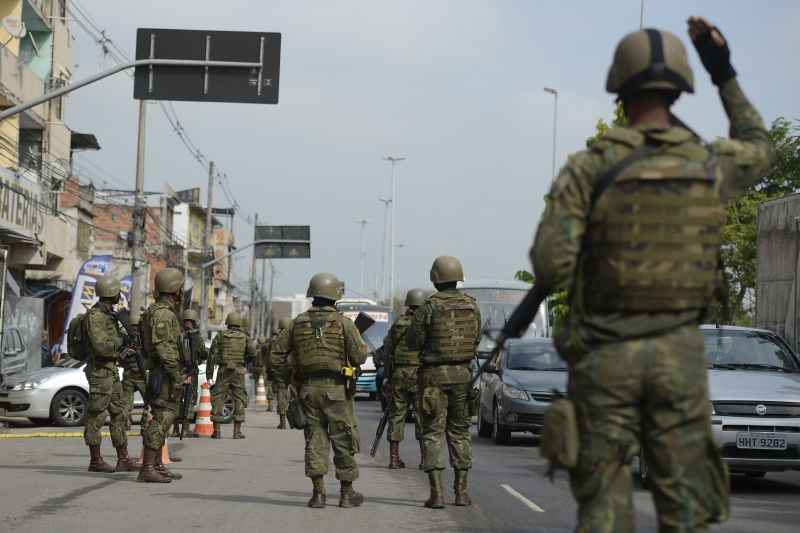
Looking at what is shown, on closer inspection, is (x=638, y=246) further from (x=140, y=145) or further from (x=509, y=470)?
(x=140, y=145)

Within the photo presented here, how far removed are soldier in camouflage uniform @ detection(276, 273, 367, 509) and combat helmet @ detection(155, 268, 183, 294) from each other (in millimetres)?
2120

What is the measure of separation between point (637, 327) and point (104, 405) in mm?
9704

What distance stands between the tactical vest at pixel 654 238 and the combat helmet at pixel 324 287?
6405 millimetres

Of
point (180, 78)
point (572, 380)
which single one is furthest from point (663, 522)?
point (180, 78)

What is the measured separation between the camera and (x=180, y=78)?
20.7 metres

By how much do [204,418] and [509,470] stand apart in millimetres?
8139

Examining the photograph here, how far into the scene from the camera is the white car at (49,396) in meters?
23.1

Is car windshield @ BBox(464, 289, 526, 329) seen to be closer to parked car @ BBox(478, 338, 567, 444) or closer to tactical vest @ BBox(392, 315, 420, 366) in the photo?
parked car @ BBox(478, 338, 567, 444)

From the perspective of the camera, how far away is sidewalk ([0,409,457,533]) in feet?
32.0

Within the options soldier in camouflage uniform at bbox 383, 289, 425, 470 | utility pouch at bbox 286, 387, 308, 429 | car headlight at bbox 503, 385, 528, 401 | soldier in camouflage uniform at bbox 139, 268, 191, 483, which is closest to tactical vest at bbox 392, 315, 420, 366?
soldier in camouflage uniform at bbox 383, 289, 425, 470

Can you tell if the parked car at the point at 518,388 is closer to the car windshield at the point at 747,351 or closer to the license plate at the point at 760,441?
the car windshield at the point at 747,351

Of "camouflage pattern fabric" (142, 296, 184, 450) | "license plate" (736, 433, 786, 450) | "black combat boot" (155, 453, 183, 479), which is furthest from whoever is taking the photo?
"black combat boot" (155, 453, 183, 479)

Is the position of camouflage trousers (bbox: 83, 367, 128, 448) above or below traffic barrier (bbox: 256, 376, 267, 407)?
above

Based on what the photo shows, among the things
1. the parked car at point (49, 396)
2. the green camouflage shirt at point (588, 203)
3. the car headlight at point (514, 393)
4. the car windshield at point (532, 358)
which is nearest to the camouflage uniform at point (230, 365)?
the parked car at point (49, 396)
